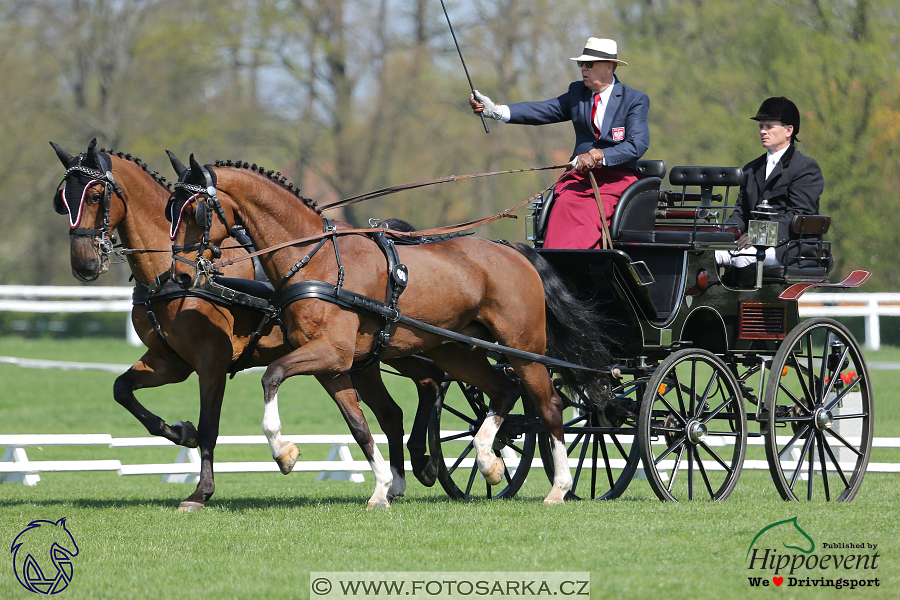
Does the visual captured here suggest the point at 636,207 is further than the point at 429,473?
No

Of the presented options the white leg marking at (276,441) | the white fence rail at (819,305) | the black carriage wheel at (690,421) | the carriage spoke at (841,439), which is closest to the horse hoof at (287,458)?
the white leg marking at (276,441)

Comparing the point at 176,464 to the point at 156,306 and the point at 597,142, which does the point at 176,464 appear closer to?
the point at 156,306

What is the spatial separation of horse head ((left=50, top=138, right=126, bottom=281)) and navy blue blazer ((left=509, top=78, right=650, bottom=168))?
261cm

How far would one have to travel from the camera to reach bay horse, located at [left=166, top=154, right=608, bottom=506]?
6086 millimetres

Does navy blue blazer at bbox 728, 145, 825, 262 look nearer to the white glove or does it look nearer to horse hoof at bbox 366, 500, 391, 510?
the white glove

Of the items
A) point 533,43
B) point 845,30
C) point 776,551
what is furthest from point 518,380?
point 533,43

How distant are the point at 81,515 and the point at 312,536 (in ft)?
5.97

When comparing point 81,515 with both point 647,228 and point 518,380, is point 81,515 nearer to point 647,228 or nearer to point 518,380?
point 518,380

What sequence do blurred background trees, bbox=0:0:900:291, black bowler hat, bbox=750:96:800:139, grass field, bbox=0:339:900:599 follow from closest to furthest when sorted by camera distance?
grass field, bbox=0:339:900:599 → black bowler hat, bbox=750:96:800:139 → blurred background trees, bbox=0:0:900:291

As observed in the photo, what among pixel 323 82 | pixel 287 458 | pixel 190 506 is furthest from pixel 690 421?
pixel 323 82

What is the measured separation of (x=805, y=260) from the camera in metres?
7.50

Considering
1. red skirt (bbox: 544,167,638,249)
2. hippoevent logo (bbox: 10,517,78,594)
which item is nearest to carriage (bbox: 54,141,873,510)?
red skirt (bbox: 544,167,638,249)

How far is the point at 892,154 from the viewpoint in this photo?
2083 centimetres

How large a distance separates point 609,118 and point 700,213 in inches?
33.5
